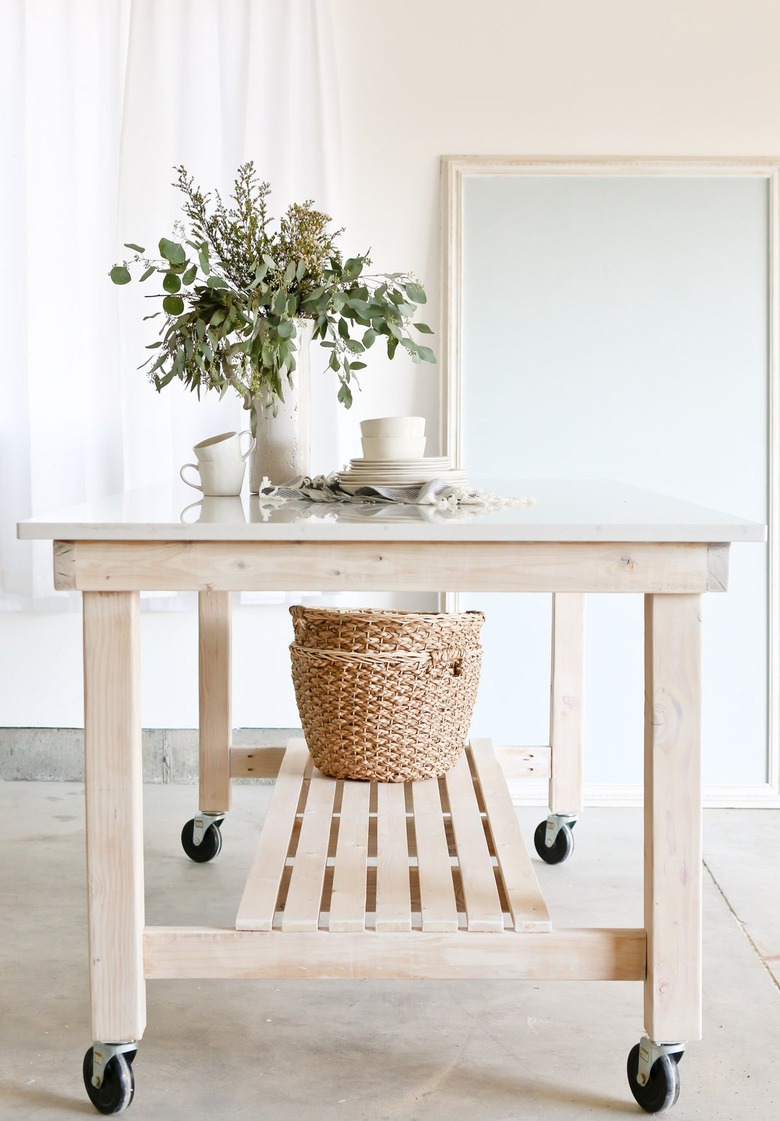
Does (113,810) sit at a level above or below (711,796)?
above

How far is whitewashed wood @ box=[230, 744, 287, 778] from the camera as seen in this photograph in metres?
2.77

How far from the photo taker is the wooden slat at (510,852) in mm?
1740

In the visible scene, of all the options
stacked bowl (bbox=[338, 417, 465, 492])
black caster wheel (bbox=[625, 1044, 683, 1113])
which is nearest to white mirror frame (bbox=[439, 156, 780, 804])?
stacked bowl (bbox=[338, 417, 465, 492])

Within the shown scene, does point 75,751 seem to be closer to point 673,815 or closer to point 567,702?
point 567,702

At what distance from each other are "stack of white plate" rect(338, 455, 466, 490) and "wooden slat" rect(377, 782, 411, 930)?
0.63 m

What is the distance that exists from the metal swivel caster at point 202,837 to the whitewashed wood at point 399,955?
113 cm

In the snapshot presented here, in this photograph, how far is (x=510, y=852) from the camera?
202cm

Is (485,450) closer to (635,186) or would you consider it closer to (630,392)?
(630,392)

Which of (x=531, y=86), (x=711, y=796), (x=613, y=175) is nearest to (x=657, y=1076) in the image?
(x=711, y=796)

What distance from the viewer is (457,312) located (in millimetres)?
3320

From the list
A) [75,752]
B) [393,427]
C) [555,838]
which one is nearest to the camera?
[393,427]

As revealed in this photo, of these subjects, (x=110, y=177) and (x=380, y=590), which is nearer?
(x=380, y=590)

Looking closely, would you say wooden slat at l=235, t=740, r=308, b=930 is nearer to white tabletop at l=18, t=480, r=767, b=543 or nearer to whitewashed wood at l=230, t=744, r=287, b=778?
whitewashed wood at l=230, t=744, r=287, b=778

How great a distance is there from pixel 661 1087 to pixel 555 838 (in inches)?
45.3
